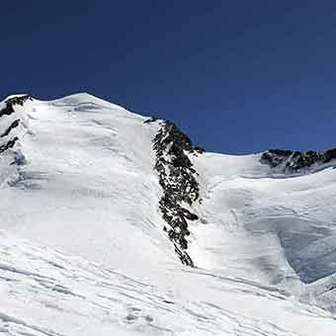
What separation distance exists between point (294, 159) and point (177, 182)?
9.84m

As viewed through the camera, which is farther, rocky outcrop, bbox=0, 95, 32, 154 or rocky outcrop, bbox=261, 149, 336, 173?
rocky outcrop, bbox=261, 149, 336, 173

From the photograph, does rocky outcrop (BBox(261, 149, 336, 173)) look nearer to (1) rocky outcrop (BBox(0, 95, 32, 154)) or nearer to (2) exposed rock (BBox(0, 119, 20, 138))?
(2) exposed rock (BBox(0, 119, 20, 138))

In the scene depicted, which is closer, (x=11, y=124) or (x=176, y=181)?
(x=176, y=181)

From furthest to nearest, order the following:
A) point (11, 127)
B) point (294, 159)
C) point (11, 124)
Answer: point (294, 159) → point (11, 124) → point (11, 127)

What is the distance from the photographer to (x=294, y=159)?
40.0m

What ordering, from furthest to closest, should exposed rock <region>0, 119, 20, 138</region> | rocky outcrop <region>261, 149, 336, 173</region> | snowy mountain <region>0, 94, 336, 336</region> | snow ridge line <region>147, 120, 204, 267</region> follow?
rocky outcrop <region>261, 149, 336, 173</region> < exposed rock <region>0, 119, 20, 138</region> < snow ridge line <region>147, 120, 204, 267</region> < snowy mountain <region>0, 94, 336, 336</region>

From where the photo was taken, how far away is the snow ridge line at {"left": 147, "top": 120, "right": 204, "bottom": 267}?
86.3ft

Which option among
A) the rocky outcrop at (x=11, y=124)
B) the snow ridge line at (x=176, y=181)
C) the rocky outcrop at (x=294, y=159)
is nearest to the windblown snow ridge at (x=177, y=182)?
the snow ridge line at (x=176, y=181)

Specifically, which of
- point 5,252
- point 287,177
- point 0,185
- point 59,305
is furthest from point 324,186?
point 59,305

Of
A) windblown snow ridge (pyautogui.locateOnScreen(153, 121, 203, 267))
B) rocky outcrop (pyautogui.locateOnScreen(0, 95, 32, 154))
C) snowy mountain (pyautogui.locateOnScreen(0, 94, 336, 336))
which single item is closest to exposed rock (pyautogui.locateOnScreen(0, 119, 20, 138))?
rocky outcrop (pyautogui.locateOnScreen(0, 95, 32, 154))

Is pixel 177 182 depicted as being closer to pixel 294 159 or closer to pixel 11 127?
pixel 294 159

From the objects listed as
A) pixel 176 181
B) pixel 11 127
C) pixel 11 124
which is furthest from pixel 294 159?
pixel 11 124

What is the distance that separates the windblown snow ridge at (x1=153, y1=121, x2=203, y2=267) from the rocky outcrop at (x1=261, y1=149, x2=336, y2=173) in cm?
483

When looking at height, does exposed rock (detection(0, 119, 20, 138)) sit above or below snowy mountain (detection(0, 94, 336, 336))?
above
